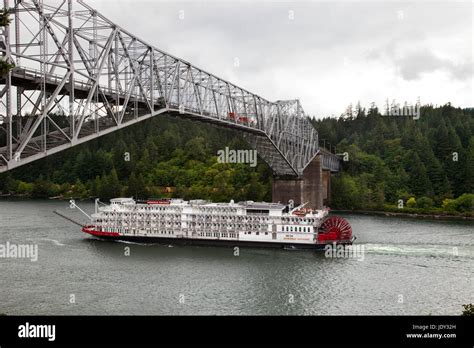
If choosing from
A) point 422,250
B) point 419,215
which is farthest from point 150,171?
point 422,250

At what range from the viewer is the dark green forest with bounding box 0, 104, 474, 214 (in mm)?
70375

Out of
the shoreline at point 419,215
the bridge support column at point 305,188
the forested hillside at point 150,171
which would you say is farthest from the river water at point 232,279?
the forested hillside at point 150,171

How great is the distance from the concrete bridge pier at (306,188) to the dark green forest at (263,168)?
5600 millimetres

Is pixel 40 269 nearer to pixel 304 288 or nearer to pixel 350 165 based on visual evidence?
pixel 304 288

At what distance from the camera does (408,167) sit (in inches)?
3002

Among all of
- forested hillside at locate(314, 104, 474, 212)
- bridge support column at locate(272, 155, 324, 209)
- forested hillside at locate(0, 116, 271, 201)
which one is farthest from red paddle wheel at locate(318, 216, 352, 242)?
forested hillside at locate(0, 116, 271, 201)

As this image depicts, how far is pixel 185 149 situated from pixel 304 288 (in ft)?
223

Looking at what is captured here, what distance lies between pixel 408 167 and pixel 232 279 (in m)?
53.2

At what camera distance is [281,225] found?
131 ft

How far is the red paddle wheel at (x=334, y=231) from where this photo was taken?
39188 millimetres

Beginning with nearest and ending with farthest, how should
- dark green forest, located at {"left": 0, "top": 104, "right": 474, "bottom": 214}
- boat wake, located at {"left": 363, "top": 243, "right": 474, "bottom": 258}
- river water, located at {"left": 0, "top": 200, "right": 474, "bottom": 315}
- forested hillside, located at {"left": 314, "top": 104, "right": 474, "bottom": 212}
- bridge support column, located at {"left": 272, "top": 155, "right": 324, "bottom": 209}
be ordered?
river water, located at {"left": 0, "top": 200, "right": 474, "bottom": 315} → boat wake, located at {"left": 363, "top": 243, "right": 474, "bottom": 258} → bridge support column, located at {"left": 272, "top": 155, "right": 324, "bottom": 209} → forested hillside, located at {"left": 314, "top": 104, "right": 474, "bottom": 212} → dark green forest, located at {"left": 0, "top": 104, "right": 474, "bottom": 214}

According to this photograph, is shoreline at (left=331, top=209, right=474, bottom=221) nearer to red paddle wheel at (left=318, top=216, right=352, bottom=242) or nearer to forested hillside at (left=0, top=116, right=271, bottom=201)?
forested hillside at (left=0, top=116, right=271, bottom=201)

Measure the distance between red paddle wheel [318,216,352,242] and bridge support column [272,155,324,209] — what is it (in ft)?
72.6
